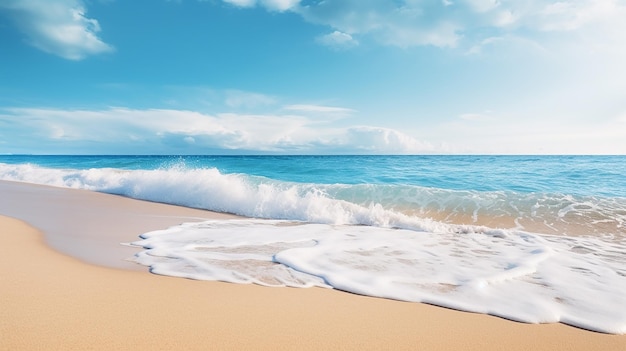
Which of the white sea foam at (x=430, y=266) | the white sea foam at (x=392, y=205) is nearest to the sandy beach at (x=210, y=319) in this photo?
the white sea foam at (x=430, y=266)

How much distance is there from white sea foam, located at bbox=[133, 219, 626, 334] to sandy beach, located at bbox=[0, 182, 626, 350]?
250 mm

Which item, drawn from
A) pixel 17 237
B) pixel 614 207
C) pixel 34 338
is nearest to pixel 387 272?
pixel 34 338

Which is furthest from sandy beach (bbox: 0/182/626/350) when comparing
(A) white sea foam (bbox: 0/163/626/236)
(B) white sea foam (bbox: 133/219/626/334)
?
(A) white sea foam (bbox: 0/163/626/236)

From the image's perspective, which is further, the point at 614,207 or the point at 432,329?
the point at 614,207

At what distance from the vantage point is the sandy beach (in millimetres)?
2049

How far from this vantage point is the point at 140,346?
194 centimetres

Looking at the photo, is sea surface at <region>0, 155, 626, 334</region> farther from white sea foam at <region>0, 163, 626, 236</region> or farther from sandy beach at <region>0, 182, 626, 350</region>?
sandy beach at <region>0, 182, 626, 350</region>

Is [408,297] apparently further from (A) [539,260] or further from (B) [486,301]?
(A) [539,260]

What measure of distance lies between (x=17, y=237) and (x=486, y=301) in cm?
565

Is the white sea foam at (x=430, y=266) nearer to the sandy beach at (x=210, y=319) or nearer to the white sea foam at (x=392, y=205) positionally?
the sandy beach at (x=210, y=319)

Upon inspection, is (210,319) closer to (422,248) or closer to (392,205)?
(422,248)

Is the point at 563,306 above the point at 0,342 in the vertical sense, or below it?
below

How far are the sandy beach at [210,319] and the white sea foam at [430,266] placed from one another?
9.8 inches

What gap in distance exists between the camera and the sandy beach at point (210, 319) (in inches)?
80.7
